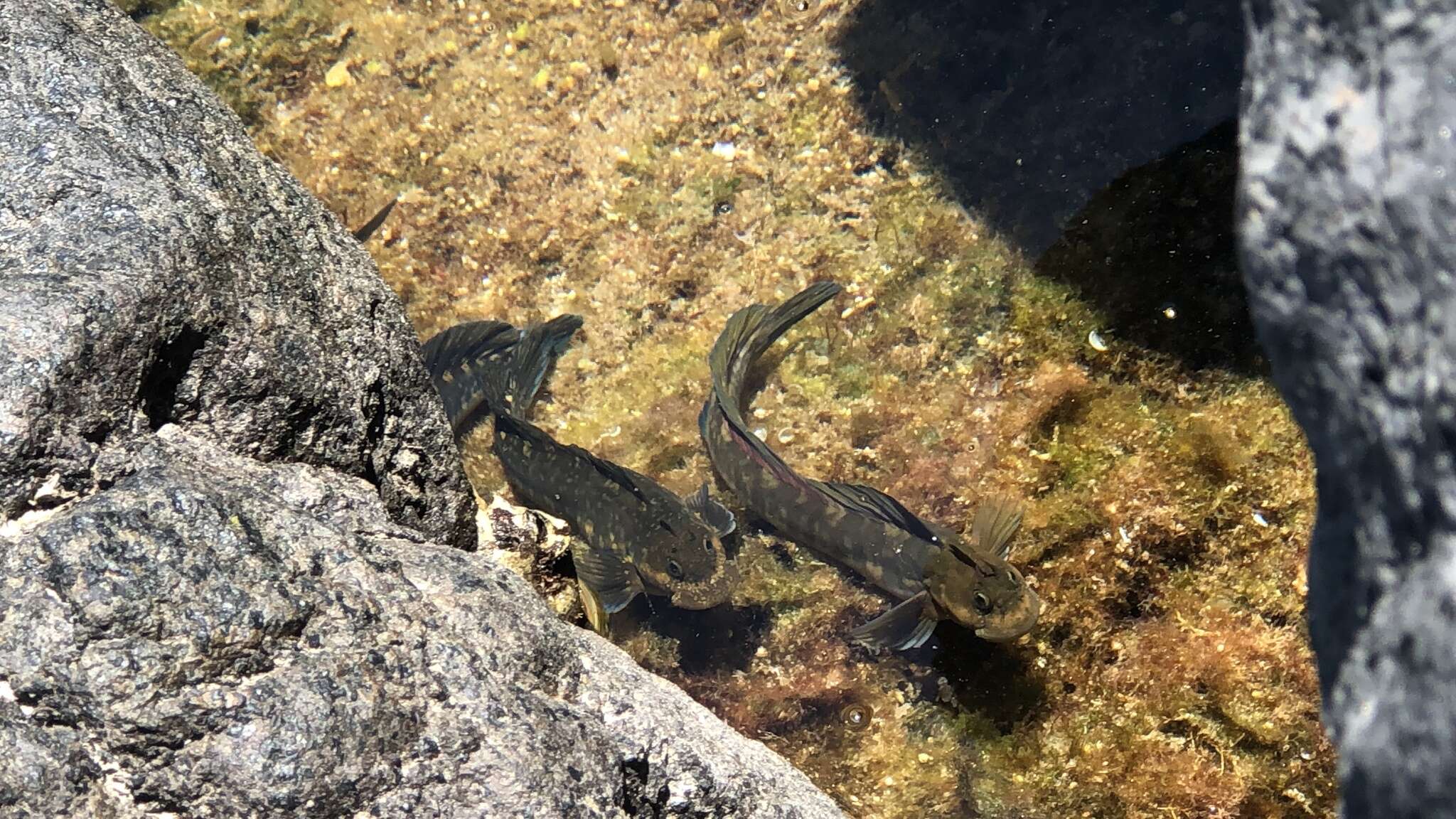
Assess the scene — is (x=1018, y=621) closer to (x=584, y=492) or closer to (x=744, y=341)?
(x=744, y=341)

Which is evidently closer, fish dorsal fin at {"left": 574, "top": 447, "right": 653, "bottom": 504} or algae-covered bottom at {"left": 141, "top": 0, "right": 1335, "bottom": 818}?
algae-covered bottom at {"left": 141, "top": 0, "right": 1335, "bottom": 818}

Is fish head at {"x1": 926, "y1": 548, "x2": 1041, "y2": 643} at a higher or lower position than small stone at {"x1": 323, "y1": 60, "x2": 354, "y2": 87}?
lower

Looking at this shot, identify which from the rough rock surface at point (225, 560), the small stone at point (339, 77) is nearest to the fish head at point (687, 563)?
the rough rock surface at point (225, 560)

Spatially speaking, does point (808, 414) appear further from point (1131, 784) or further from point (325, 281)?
point (325, 281)

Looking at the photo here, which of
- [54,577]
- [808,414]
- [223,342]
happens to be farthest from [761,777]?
[808,414]

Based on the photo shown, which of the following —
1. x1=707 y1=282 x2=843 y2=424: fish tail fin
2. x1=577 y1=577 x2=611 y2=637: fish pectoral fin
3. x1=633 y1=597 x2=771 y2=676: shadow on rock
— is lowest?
x1=633 y1=597 x2=771 y2=676: shadow on rock

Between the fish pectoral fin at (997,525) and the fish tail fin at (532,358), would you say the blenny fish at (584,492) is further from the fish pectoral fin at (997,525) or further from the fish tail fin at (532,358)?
the fish pectoral fin at (997,525)

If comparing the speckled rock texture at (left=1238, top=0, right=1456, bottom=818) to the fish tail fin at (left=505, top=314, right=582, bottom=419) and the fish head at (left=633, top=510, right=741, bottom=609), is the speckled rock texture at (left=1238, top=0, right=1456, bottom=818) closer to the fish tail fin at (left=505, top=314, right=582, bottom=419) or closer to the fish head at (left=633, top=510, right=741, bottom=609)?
the fish head at (left=633, top=510, right=741, bottom=609)

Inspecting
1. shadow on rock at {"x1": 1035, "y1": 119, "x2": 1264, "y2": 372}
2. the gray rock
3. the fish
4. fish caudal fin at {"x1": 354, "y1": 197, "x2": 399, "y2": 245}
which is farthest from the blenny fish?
shadow on rock at {"x1": 1035, "y1": 119, "x2": 1264, "y2": 372}
